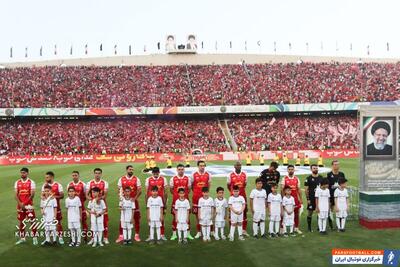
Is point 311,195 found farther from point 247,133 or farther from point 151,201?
point 247,133

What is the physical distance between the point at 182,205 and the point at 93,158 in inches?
1215

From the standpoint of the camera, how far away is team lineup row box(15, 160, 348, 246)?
1116 centimetres

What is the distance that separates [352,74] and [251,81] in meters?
13.0

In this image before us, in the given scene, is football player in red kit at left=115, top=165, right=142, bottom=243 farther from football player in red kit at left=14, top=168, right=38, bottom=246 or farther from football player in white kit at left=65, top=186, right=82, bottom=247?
football player in red kit at left=14, top=168, right=38, bottom=246

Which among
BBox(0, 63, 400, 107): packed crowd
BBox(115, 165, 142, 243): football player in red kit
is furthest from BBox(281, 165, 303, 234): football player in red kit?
BBox(0, 63, 400, 107): packed crowd

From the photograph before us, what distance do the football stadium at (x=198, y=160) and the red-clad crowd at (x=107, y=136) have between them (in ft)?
0.71

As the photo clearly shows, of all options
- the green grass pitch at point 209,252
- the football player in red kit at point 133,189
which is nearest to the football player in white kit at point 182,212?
the green grass pitch at point 209,252

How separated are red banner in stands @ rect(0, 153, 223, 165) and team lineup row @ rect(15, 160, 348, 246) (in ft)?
89.7

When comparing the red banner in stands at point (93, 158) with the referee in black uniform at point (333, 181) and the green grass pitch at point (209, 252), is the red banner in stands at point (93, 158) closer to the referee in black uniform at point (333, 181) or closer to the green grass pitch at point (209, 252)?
the referee in black uniform at point (333, 181)

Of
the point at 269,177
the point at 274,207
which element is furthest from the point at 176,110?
the point at 274,207

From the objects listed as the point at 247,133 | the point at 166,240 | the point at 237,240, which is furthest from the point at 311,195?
the point at 247,133

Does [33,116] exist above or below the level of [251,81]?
below

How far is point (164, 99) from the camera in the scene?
51.8m

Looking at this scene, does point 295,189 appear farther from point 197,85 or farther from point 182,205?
point 197,85
